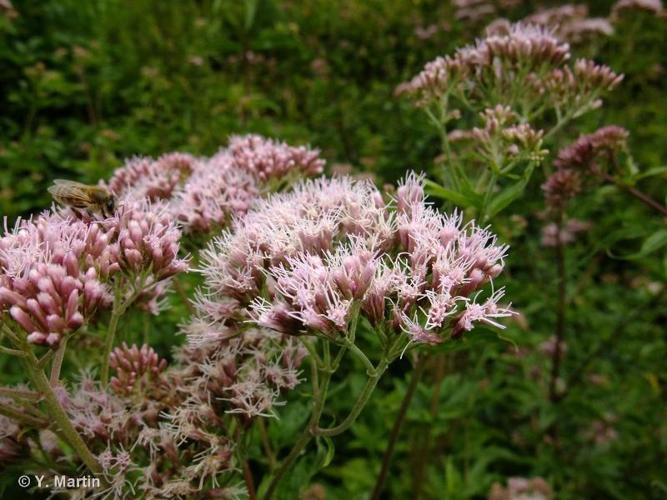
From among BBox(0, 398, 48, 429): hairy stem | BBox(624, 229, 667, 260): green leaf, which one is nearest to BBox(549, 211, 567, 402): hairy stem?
BBox(624, 229, 667, 260): green leaf

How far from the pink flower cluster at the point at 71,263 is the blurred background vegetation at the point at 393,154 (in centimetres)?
89

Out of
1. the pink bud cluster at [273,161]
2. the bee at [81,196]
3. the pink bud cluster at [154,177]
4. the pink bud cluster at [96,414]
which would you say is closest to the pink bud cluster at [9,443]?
the pink bud cluster at [96,414]

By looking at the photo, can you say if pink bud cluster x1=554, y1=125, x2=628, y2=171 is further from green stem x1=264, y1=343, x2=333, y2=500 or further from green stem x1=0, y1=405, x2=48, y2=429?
green stem x1=0, y1=405, x2=48, y2=429

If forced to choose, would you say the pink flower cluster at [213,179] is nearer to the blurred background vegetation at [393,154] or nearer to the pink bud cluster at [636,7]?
the blurred background vegetation at [393,154]

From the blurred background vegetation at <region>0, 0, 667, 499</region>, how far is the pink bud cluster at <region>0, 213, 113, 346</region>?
0.98 metres

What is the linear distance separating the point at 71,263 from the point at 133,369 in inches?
19.5

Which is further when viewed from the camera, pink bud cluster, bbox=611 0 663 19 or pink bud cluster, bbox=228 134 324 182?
pink bud cluster, bbox=611 0 663 19

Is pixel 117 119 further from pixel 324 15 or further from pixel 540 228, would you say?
pixel 540 228

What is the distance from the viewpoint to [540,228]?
15.9 ft

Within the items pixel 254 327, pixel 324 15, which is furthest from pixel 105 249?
pixel 324 15

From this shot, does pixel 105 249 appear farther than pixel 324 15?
No

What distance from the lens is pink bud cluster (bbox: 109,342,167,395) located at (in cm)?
189

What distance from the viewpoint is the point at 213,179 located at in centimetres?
234

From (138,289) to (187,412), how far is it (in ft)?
1.37
